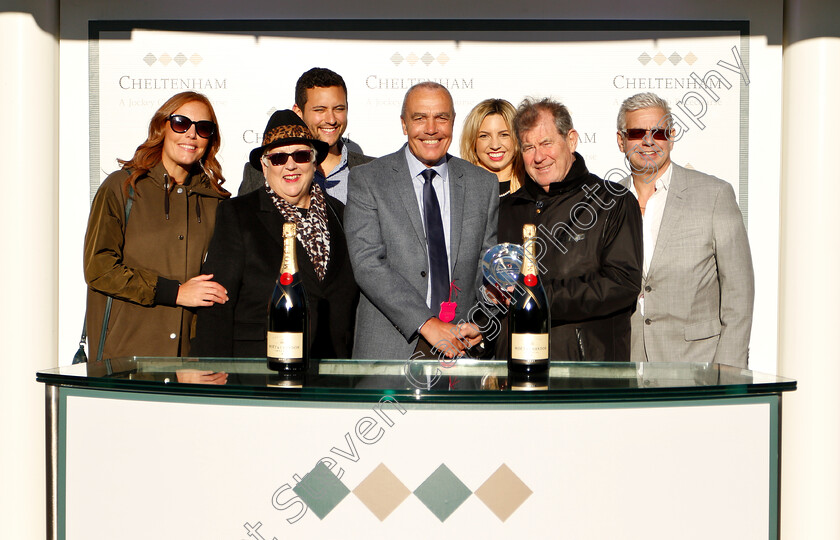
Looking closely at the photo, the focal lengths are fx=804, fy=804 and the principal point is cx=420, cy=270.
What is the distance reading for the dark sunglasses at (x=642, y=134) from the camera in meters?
3.86

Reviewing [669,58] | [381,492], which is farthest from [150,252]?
[669,58]

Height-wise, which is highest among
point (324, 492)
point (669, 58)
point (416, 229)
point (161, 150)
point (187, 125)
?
point (669, 58)

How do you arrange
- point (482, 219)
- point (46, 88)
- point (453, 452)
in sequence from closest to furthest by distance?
1. point (453, 452)
2. point (482, 219)
3. point (46, 88)

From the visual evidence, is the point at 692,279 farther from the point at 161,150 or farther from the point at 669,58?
the point at 161,150

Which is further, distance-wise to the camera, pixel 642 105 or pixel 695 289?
pixel 642 105

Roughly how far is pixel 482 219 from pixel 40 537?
2.53m

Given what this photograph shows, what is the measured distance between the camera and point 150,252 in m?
3.55

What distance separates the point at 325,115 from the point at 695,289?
6.25 ft

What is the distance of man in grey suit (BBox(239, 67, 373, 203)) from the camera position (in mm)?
3828
